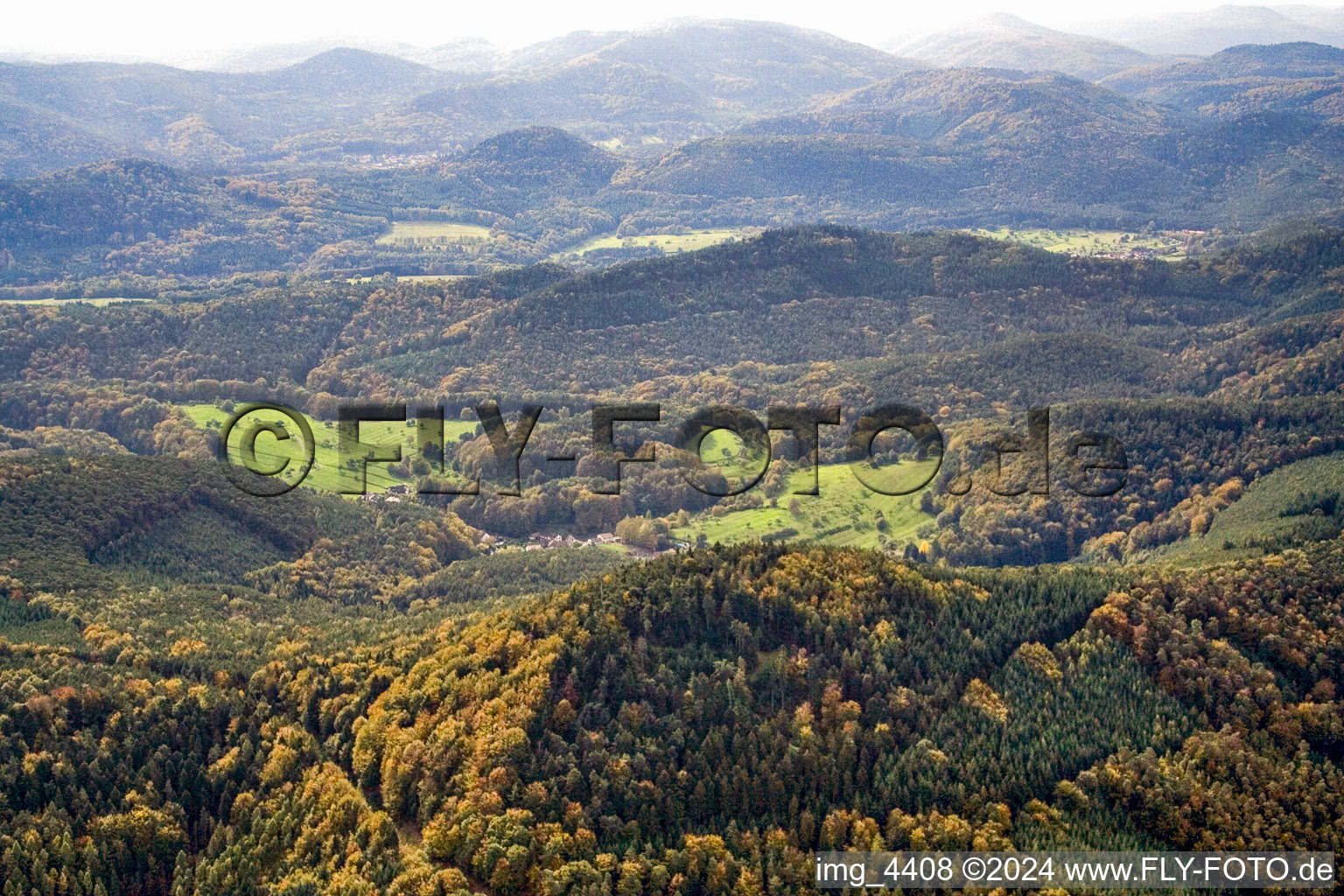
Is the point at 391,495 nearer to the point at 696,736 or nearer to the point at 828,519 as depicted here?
the point at 828,519

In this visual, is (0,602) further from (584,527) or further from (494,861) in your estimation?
(584,527)

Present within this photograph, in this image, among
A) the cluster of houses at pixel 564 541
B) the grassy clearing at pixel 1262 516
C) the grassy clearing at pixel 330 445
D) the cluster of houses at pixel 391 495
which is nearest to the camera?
the grassy clearing at pixel 1262 516

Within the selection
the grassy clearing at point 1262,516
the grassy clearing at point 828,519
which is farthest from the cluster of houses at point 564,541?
the grassy clearing at point 1262,516

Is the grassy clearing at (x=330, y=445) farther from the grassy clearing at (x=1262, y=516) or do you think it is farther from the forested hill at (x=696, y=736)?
the grassy clearing at (x=1262, y=516)

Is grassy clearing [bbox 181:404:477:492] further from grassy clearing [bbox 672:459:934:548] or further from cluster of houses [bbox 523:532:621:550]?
grassy clearing [bbox 672:459:934:548]

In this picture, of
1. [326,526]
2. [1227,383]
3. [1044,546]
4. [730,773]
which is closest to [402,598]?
[326,526]

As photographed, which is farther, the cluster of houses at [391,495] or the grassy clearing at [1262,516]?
the cluster of houses at [391,495]

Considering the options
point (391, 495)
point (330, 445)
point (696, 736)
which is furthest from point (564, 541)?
point (696, 736)
